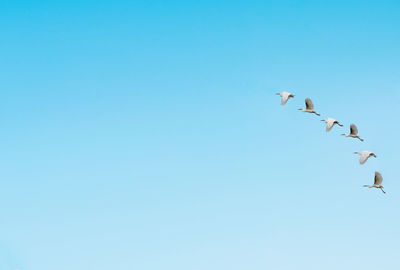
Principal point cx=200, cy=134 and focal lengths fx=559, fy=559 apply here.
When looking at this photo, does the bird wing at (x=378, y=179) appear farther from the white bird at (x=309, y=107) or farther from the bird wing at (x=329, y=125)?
the white bird at (x=309, y=107)

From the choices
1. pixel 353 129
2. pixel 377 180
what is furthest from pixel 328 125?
pixel 377 180

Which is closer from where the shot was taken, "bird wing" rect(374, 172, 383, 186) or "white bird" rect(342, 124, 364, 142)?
"bird wing" rect(374, 172, 383, 186)

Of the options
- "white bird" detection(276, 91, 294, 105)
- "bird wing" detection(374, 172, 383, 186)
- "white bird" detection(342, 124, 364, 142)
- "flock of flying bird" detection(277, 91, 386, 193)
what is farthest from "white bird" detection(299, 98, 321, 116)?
"bird wing" detection(374, 172, 383, 186)

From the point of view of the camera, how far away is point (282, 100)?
71.7 m

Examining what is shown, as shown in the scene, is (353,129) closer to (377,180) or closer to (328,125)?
(328,125)

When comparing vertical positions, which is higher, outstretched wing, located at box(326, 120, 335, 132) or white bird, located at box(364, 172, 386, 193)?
outstretched wing, located at box(326, 120, 335, 132)

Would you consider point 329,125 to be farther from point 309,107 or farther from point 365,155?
point 365,155

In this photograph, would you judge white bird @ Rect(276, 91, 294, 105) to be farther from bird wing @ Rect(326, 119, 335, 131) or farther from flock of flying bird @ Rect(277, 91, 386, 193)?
bird wing @ Rect(326, 119, 335, 131)

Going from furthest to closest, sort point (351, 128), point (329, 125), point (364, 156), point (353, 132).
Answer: point (353, 132)
point (351, 128)
point (329, 125)
point (364, 156)

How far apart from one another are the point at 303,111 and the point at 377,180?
16091mm

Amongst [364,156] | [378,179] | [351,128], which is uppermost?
[351,128]

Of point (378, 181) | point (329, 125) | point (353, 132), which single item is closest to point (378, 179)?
point (378, 181)

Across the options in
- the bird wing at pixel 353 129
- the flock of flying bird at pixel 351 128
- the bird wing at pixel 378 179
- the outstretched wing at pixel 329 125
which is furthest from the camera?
the bird wing at pixel 353 129

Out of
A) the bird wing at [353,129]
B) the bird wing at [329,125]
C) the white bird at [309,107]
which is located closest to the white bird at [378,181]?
the bird wing at [329,125]
